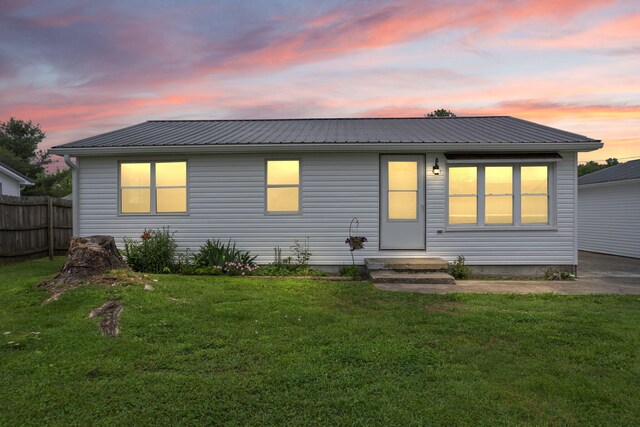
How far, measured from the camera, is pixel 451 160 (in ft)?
30.0

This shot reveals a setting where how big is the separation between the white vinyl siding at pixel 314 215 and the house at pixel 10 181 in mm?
12852

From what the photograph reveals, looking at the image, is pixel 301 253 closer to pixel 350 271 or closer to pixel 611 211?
pixel 350 271

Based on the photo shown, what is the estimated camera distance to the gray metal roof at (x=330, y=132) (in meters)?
9.21

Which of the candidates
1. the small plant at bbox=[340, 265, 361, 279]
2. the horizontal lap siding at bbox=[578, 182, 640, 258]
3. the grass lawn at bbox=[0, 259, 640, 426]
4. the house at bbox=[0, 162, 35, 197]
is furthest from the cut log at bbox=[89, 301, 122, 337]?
the house at bbox=[0, 162, 35, 197]

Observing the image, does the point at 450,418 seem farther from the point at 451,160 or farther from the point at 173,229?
the point at 173,229

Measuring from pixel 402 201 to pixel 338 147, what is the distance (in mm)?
2044

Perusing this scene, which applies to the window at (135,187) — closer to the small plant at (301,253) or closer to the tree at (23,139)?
the small plant at (301,253)

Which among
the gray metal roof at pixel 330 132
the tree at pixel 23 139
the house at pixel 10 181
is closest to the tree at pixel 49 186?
the tree at pixel 23 139

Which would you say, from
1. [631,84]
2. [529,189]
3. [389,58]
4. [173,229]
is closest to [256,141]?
[173,229]

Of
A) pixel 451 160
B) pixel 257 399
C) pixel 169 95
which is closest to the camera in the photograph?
pixel 257 399

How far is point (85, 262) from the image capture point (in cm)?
670

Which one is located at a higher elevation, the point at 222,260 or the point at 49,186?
the point at 49,186

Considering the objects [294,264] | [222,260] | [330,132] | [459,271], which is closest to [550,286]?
[459,271]

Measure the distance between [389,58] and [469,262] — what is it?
6.71 metres
